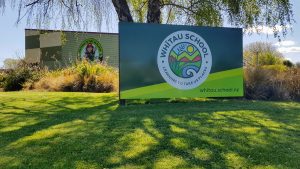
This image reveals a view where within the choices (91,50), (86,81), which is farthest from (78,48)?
(86,81)

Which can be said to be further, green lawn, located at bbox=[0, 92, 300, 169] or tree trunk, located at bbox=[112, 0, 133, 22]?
tree trunk, located at bbox=[112, 0, 133, 22]

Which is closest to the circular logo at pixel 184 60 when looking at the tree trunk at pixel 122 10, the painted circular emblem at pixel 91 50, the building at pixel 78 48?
the tree trunk at pixel 122 10

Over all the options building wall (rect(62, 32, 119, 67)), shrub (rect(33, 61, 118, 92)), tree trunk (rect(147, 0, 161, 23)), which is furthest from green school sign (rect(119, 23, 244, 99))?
building wall (rect(62, 32, 119, 67))

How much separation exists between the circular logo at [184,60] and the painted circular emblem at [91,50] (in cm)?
1977

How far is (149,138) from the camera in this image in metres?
6.23

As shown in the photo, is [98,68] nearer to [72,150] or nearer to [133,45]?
[133,45]

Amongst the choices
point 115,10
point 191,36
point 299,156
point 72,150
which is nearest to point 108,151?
point 72,150

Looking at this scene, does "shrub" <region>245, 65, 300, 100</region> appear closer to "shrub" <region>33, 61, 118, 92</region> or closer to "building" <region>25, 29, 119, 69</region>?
"shrub" <region>33, 61, 118, 92</region>

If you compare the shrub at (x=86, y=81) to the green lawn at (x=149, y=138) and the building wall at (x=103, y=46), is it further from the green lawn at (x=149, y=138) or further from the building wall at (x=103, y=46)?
the building wall at (x=103, y=46)

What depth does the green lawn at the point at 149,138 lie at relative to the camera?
518 centimetres

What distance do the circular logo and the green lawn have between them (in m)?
1.91

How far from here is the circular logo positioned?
36.9 ft

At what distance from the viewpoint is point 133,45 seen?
35.8 ft

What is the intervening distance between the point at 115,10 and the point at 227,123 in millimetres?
6488
